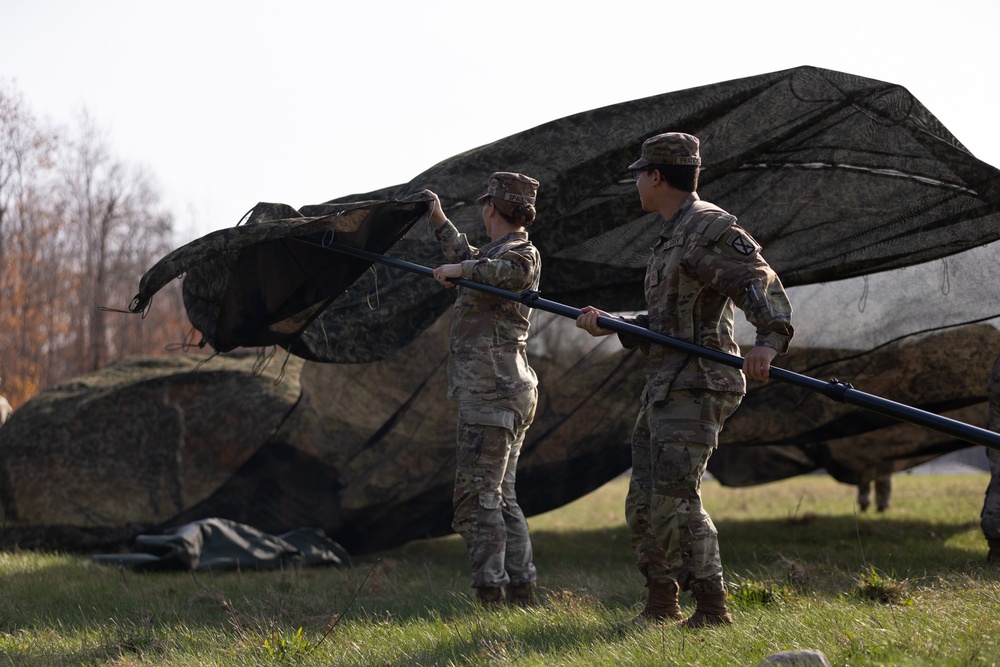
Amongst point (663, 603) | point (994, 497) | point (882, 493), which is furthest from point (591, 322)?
point (882, 493)

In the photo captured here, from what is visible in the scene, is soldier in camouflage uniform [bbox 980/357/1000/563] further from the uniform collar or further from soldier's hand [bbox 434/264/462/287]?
soldier's hand [bbox 434/264/462/287]

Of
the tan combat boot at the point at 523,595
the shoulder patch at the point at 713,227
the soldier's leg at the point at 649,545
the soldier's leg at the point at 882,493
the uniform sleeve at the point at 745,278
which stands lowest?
the soldier's leg at the point at 882,493

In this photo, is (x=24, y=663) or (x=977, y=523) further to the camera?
(x=977, y=523)

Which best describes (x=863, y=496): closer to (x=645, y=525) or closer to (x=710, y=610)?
(x=645, y=525)

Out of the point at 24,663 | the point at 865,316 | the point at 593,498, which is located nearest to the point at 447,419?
the point at 865,316

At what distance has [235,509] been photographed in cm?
809

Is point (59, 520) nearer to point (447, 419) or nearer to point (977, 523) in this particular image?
point (447, 419)

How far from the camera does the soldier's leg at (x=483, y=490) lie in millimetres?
5059

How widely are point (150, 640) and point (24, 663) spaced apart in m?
0.57

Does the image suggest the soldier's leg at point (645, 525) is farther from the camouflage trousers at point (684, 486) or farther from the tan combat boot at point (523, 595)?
the tan combat boot at point (523, 595)

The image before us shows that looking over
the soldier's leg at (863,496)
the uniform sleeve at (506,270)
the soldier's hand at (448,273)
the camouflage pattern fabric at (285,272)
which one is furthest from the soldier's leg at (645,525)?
the soldier's leg at (863,496)

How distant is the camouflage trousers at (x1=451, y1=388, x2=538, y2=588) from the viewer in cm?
506

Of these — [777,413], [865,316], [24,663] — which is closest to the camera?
[24,663]

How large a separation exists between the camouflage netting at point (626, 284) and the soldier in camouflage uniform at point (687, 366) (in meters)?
1.85
